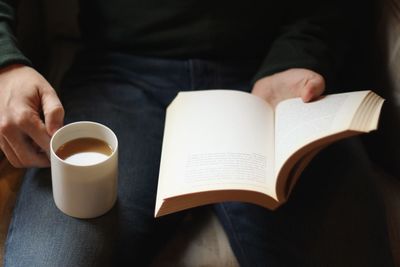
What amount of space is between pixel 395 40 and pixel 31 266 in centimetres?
69

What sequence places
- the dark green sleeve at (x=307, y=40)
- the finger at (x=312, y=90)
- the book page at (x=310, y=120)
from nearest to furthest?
the book page at (x=310, y=120) < the finger at (x=312, y=90) < the dark green sleeve at (x=307, y=40)

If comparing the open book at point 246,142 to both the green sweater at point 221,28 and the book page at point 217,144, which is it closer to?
the book page at point 217,144

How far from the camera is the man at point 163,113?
746 mm

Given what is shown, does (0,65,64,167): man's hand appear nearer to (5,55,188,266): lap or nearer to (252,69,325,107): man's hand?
(5,55,188,266): lap

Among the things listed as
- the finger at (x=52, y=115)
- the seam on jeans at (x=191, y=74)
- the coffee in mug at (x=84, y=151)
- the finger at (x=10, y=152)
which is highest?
the finger at (x=52, y=115)

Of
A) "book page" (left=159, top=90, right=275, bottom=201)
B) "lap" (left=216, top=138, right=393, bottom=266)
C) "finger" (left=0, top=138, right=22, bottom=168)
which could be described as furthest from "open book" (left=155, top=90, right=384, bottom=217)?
"finger" (left=0, top=138, right=22, bottom=168)

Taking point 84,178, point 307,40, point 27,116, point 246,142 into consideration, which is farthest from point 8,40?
point 307,40

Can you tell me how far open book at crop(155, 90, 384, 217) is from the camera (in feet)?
2.20

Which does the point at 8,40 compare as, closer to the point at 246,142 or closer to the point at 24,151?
the point at 24,151

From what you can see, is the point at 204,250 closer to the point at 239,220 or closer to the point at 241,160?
the point at 239,220

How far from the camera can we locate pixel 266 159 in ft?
2.39

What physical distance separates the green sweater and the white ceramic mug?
0.31 m

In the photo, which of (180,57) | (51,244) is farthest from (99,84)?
(51,244)

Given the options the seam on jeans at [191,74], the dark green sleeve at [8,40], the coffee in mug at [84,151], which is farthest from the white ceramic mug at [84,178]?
the seam on jeans at [191,74]
